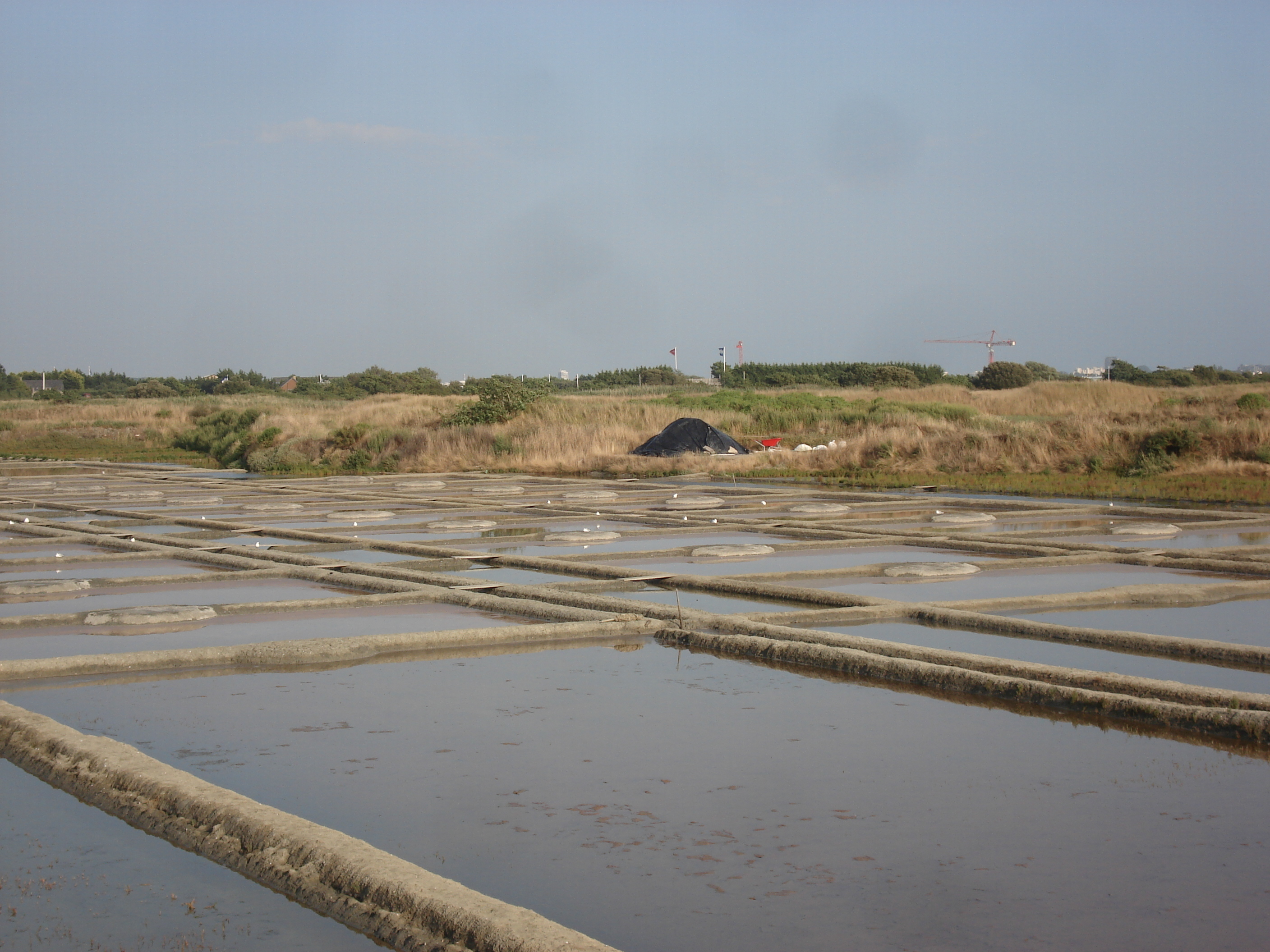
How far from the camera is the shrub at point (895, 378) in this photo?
70375 millimetres

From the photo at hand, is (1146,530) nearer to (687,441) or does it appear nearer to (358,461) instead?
(687,441)

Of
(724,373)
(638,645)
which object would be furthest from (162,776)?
(724,373)

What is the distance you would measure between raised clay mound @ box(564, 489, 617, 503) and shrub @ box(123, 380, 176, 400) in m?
76.4

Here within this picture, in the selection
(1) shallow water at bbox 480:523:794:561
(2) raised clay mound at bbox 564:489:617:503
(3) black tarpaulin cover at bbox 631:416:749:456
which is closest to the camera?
(1) shallow water at bbox 480:523:794:561

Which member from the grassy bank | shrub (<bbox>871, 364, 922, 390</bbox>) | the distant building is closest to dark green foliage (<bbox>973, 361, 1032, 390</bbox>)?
shrub (<bbox>871, 364, 922, 390</bbox>)

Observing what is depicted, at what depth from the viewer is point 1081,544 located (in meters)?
11.0

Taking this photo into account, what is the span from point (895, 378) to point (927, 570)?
2501 inches

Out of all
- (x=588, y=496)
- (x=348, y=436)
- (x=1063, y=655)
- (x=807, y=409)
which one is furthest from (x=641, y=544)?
(x=807, y=409)

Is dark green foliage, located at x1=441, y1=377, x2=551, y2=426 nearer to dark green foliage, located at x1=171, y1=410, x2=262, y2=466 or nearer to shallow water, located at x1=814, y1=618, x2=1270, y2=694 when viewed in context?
dark green foliage, located at x1=171, y1=410, x2=262, y2=466

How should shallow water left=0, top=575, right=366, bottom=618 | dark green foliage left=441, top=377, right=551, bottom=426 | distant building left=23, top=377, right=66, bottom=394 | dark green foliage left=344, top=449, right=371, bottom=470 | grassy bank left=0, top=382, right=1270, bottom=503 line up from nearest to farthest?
shallow water left=0, top=575, right=366, bottom=618, grassy bank left=0, top=382, right=1270, bottom=503, dark green foliage left=344, top=449, right=371, bottom=470, dark green foliage left=441, top=377, right=551, bottom=426, distant building left=23, top=377, right=66, bottom=394

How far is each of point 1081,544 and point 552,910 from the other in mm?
8903

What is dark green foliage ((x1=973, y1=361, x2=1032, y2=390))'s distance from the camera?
68062 millimetres

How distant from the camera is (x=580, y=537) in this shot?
38.4 feet

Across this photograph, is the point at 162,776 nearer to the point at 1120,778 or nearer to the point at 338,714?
the point at 338,714
